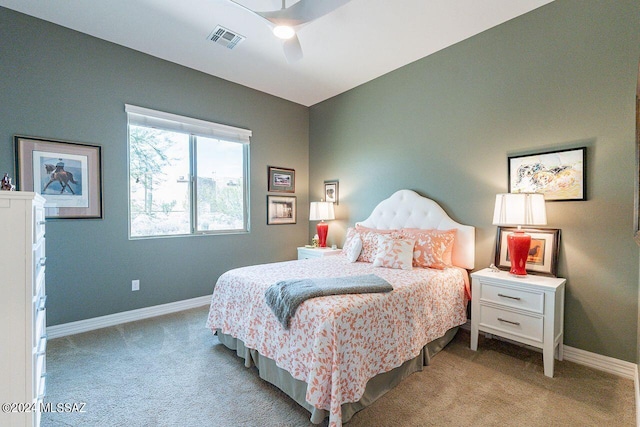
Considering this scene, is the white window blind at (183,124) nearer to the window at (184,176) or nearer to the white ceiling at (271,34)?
the window at (184,176)

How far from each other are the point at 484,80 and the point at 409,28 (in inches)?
37.1

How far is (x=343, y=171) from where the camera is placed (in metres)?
4.46

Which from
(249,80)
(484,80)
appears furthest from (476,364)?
(249,80)

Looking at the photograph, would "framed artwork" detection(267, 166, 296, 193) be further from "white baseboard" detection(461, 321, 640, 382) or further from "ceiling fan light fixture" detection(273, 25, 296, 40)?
"white baseboard" detection(461, 321, 640, 382)

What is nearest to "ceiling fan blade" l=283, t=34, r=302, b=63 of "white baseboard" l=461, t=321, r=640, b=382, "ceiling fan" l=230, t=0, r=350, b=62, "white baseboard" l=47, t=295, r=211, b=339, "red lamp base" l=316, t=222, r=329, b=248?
"ceiling fan" l=230, t=0, r=350, b=62

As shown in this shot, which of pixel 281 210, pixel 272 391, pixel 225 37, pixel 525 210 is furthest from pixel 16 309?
pixel 281 210

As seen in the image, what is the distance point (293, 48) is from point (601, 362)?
3.67m

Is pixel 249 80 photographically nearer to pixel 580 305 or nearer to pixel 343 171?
pixel 343 171

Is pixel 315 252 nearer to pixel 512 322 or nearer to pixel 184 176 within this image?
pixel 184 176

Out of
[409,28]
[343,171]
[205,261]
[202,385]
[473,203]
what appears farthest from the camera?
[343,171]

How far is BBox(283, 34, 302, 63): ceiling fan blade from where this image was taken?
8.09 ft

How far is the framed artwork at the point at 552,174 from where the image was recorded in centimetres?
240

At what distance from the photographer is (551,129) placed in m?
2.55

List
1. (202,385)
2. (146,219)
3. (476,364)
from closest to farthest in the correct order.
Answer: (202,385) → (476,364) → (146,219)
